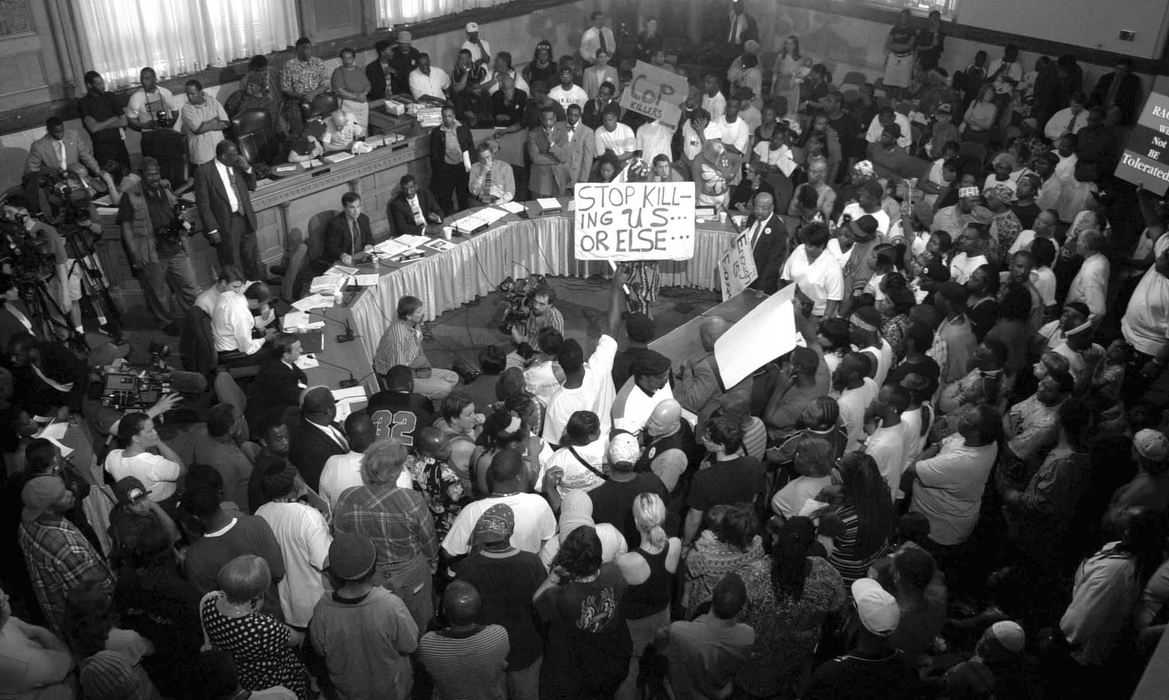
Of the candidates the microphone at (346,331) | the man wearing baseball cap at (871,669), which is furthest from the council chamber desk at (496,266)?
the man wearing baseball cap at (871,669)

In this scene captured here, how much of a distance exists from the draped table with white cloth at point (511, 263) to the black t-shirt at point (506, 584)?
18.1ft

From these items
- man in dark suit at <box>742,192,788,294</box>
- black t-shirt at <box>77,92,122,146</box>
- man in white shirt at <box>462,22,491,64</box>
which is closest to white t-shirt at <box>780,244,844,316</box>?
man in dark suit at <box>742,192,788,294</box>

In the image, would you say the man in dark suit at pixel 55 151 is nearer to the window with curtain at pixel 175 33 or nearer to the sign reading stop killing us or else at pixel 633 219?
the window with curtain at pixel 175 33

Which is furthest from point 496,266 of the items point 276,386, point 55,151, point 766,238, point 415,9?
point 415,9

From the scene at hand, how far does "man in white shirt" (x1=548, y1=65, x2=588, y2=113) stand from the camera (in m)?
14.0

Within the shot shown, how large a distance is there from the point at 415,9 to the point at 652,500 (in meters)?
14.2

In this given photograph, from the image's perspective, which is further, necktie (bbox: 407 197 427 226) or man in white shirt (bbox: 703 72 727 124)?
man in white shirt (bbox: 703 72 727 124)

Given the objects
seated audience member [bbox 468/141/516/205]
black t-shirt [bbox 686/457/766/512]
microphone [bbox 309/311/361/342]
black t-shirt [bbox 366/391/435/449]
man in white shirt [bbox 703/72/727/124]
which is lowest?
microphone [bbox 309/311/361/342]

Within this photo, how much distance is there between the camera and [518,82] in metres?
15.0

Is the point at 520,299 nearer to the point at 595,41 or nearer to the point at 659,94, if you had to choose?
the point at 659,94

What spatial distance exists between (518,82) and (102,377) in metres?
9.29

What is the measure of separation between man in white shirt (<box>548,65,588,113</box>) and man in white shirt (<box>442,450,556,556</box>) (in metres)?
9.79

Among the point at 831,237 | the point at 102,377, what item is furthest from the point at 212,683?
the point at 831,237

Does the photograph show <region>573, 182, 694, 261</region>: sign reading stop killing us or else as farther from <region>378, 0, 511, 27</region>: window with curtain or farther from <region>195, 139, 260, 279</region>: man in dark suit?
<region>378, 0, 511, 27</region>: window with curtain
